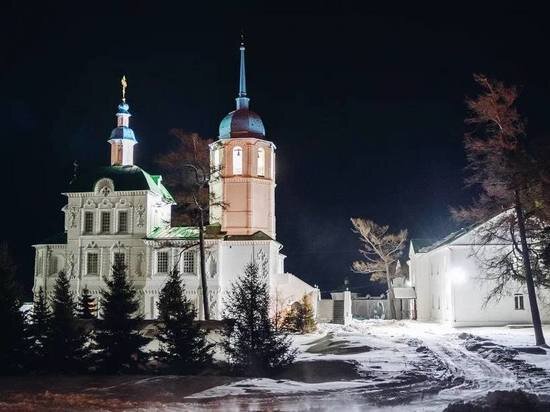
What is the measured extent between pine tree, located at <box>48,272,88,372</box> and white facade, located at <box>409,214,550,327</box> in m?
23.3

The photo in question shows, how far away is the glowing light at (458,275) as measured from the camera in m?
42.5

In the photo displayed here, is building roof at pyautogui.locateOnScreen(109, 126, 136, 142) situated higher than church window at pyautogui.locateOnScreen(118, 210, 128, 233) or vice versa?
building roof at pyautogui.locateOnScreen(109, 126, 136, 142)

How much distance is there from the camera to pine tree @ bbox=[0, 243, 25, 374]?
22250 mm

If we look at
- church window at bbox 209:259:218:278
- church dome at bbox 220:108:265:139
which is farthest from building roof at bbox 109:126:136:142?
church window at bbox 209:259:218:278

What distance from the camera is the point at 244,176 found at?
4594 cm

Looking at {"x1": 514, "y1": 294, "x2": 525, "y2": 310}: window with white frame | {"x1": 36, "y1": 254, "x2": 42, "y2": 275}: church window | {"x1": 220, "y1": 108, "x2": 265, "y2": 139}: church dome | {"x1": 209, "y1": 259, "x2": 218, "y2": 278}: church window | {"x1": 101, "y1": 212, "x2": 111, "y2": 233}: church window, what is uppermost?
{"x1": 220, "y1": 108, "x2": 265, "y2": 139}: church dome

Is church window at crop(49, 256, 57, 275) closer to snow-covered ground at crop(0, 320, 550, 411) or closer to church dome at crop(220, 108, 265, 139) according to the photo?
church dome at crop(220, 108, 265, 139)

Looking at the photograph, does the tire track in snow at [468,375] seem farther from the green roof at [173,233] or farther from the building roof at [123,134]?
the building roof at [123,134]

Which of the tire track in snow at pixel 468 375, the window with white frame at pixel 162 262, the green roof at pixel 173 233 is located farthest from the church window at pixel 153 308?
the tire track in snow at pixel 468 375

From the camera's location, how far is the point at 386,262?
55.4m

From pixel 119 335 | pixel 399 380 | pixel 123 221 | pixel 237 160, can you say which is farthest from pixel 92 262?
pixel 399 380

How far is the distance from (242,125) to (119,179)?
8934 mm

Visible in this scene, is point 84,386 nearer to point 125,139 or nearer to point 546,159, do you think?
point 546,159

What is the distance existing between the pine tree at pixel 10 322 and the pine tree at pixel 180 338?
4.60 metres
